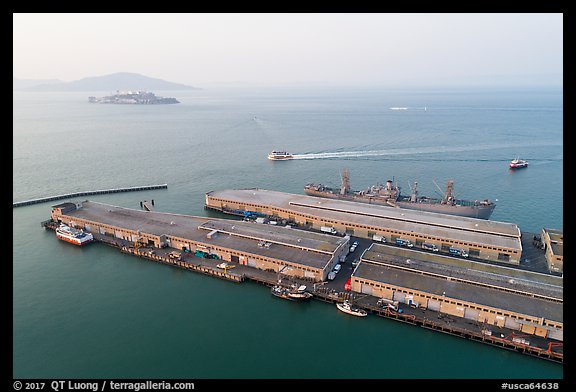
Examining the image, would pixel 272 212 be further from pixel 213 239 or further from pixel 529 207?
pixel 529 207

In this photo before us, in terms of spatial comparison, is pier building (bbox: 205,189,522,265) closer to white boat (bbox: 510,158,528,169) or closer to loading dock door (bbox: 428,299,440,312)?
loading dock door (bbox: 428,299,440,312)

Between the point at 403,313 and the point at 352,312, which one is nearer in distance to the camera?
the point at 403,313

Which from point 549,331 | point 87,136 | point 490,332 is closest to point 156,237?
point 490,332

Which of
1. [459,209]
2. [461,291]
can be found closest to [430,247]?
[461,291]

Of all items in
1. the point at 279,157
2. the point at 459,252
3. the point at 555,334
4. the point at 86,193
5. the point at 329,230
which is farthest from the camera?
the point at 279,157

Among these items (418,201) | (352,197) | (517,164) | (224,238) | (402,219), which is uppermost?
(517,164)

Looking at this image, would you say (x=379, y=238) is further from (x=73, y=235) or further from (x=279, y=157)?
(x=279, y=157)

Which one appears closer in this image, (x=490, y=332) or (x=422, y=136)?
(x=490, y=332)

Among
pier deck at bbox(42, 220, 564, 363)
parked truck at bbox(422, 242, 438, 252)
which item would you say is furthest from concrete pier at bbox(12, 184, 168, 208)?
parked truck at bbox(422, 242, 438, 252)
